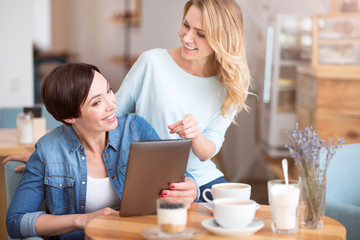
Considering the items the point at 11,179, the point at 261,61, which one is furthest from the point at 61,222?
the point at 261,61

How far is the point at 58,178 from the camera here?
1.83m

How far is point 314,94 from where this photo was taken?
471 centimetres

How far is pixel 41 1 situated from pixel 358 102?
362 inches

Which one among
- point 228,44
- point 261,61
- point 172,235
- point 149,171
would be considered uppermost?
point 228,44

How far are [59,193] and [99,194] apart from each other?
137 millimetres

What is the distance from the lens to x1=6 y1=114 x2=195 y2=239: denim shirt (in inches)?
69.3

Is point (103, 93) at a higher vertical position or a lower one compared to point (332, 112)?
higher

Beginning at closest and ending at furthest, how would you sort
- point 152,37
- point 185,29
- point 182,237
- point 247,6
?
point 182,237
point 185,29
point 247,6
point 152,37

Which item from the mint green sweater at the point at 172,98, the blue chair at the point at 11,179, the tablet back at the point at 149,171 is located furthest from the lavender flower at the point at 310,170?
the blue chair at the point at 11,179

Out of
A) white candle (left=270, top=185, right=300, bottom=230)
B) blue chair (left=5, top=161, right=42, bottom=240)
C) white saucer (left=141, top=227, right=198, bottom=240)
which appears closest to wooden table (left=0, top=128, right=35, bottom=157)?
blue chair (left=5, top=161, right=42, bottom=240)

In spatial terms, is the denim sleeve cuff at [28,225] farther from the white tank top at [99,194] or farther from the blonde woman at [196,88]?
the blonde woman at [196,88]

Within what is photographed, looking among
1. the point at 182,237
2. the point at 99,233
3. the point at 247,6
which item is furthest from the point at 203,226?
the point at 247,6

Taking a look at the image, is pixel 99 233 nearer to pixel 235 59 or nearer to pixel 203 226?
pixel 203 226

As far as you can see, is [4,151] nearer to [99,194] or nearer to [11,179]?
[11,179]
